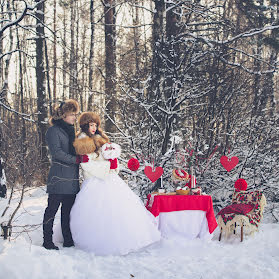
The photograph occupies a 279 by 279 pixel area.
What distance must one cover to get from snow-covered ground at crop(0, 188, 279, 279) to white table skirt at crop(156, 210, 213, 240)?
0.16 metres

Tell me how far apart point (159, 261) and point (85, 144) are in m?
1.77

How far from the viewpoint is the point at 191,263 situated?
169 inches

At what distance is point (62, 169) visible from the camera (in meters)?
4.67

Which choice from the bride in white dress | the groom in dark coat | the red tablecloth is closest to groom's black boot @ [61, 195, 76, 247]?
the groom in dark coat

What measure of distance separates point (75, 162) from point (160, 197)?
1.42m

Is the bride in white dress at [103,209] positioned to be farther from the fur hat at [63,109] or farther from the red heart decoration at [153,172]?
the red heart decoration at [153,172]

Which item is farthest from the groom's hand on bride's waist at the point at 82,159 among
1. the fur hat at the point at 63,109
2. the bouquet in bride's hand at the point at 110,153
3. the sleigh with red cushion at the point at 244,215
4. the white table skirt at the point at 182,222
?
the sleigh with red cushion at the point at 244,215

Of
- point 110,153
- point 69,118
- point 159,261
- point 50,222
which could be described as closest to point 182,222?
point 159,261

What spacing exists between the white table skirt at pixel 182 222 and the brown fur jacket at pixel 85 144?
1.49 meters

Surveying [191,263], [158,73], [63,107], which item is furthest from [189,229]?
[158,73]

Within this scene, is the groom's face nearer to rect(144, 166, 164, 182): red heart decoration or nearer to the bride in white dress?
the bride in white dress

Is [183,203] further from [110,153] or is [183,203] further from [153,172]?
[110,153]

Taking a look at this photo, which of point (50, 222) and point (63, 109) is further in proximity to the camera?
point (63, 109)

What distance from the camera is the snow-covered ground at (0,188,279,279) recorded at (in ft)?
11.3
